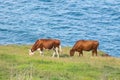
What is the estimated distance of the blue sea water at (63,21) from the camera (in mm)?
64062

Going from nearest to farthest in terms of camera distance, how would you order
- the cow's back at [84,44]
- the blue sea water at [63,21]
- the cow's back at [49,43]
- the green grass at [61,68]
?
the green grass at [61,68], the cow's back at [49,43], the cow's back at [84,44], the blue sea water at [63,21]

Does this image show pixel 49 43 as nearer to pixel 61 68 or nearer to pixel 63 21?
pixel 61 68

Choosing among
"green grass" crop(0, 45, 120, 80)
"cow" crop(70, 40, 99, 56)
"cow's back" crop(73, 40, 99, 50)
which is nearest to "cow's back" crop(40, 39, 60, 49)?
"cow" crop(70, 40, 99, 56)

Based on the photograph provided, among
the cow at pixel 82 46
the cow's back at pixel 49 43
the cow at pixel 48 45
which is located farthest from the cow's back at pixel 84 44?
the cow's back at pixel 49 43

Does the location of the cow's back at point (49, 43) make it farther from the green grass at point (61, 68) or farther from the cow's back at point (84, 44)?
the green grass at point (61, 68)

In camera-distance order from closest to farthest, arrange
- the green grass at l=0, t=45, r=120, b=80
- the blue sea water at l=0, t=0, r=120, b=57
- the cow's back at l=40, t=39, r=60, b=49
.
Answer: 1. the green grass at l=0, t=45, r=120, b=80
2. the cow's back at l=40, t=39, r=60, b=49
3. the blue sea water at l=0, t=0, r=120, b=57

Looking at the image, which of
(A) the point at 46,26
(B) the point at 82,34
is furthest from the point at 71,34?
(A) the point at 46,26

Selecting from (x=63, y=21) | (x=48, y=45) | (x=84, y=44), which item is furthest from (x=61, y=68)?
(x=63, y=21)

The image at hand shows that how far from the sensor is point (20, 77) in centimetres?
1559

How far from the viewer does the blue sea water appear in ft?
210

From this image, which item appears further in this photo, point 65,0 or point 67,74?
point 65,0

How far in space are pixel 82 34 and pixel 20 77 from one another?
171ft

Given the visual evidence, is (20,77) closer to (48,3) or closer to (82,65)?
(82,65)

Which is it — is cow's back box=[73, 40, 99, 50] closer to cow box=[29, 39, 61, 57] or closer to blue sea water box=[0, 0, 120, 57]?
cow box=[29, 39, 61, 57]
